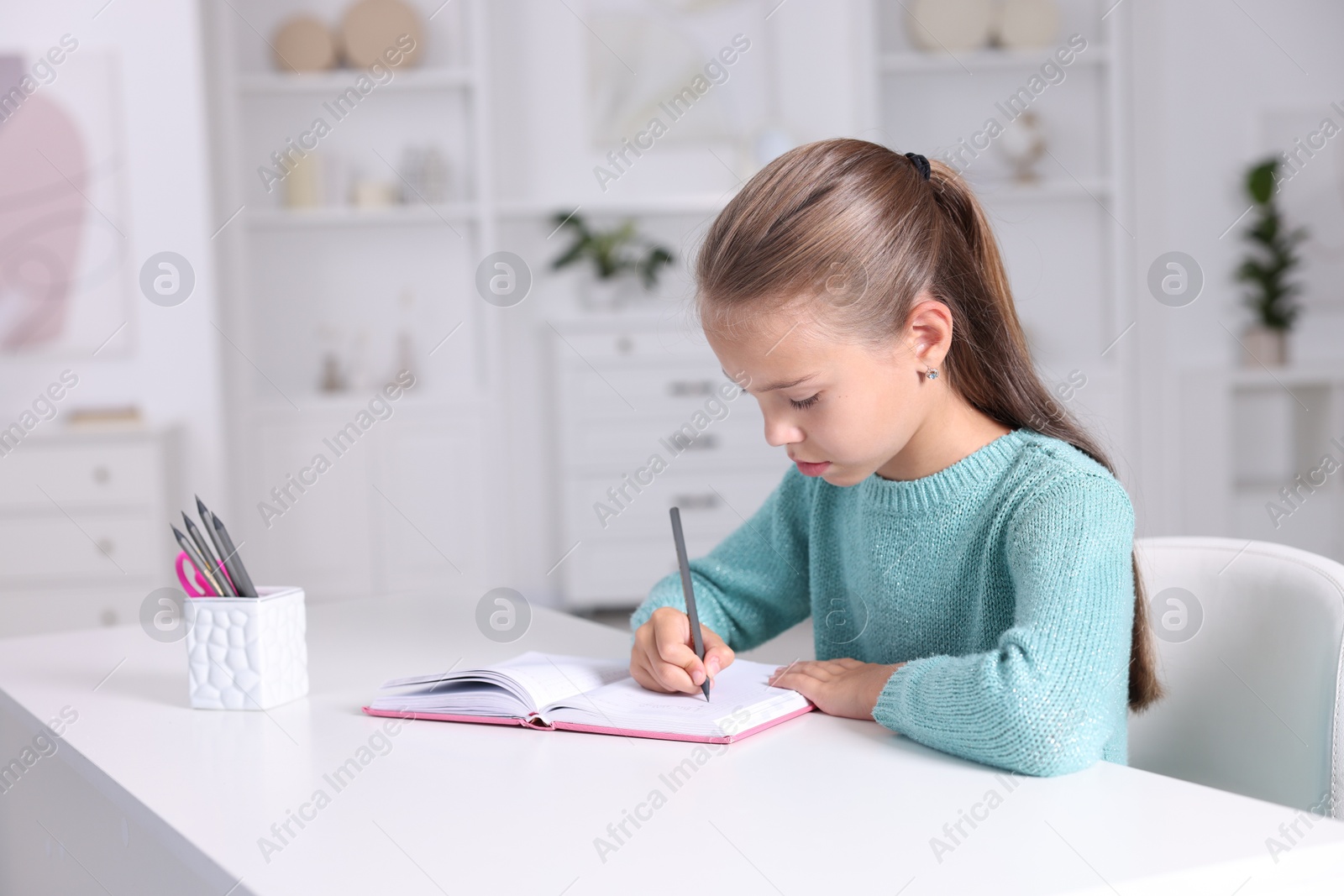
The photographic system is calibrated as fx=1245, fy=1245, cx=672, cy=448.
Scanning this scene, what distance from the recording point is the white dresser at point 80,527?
3350mm

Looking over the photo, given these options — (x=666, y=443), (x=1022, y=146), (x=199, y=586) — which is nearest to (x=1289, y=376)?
(x=1022, y=146)

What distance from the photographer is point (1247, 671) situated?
1.14 m

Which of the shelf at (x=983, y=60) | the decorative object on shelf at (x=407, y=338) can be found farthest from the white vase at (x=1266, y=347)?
the decorative object on shelf at (x=407, y=338)

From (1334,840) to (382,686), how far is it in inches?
29.4

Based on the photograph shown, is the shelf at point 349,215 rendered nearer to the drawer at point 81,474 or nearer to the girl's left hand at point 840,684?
the drawer at point 81,474

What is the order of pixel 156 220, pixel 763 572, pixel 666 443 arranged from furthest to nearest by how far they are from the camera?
pixel 666 443, pixel 156 220, pixel 763 572

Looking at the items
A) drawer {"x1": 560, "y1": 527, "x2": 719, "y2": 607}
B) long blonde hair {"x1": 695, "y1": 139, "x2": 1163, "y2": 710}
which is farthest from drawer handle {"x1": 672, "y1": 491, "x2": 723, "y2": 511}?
long blonde hair {"x1": 695, "y1": 139, "x2": 1163, "y2": 710}

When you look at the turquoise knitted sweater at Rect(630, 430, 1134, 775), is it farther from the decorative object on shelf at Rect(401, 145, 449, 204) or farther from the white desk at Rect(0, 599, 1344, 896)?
the decorative object on shelf at Rect(401, 145, 449, 204)

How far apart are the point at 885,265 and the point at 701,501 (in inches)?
123

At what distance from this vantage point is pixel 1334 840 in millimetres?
720

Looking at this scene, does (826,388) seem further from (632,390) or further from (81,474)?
(632,390)

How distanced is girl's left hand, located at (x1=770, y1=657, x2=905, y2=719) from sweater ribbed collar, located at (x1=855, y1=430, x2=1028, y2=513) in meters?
0.18

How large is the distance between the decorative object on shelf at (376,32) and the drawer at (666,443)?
1.42m

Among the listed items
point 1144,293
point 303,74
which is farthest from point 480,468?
point 1144,293
